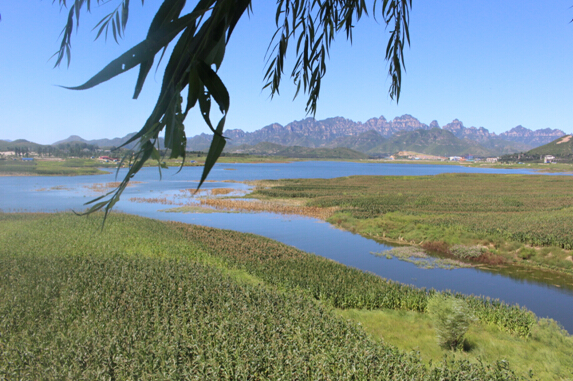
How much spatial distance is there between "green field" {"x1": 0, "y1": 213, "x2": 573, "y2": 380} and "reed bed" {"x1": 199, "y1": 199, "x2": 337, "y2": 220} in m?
18.0

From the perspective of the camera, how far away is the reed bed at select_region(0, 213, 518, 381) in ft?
16.6

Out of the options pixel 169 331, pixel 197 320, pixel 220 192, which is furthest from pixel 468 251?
pixel 220 192

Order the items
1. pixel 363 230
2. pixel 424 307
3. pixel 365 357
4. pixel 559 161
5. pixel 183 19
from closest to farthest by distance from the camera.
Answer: pixel 183 19 < pixel 365 357 < pixel 424 307 < pixel 363 230 < pixel 559 161

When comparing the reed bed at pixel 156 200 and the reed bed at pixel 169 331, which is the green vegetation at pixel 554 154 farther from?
the reed bed at pixel 169 331

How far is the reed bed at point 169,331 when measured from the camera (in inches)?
199

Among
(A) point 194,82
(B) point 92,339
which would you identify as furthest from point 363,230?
(A) point 194,82

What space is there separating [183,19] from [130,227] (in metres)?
20.6

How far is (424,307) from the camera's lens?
10828mm

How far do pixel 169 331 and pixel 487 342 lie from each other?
23.6 ft

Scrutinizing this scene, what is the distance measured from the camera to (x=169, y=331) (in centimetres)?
646

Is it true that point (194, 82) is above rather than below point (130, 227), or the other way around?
above

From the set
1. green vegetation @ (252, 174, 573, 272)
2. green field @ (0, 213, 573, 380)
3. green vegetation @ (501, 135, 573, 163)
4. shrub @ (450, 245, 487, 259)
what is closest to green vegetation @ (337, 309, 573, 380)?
green field @ (0, 213, 573, 380)

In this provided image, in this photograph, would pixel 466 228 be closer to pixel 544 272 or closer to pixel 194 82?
pixel 544 272

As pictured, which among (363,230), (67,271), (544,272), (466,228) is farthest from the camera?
(363,230)
